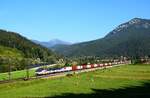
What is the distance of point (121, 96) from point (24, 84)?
87.8 ft

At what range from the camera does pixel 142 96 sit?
55.8m

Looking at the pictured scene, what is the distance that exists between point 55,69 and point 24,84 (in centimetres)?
6145

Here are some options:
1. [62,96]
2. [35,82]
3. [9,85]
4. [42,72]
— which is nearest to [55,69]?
[42,72]

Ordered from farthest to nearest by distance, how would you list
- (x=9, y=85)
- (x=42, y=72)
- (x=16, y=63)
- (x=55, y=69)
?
(x=16, y=63), (x=55, y=69), (x=42, y=72), (x=9, y=85)

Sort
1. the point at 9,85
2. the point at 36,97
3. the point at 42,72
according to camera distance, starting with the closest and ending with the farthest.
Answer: the point at 36,97 → the point at 9,85 → the point at 42,72

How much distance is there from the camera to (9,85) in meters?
74.2

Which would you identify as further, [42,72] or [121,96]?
[42,72]

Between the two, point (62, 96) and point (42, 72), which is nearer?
point (62, 96)

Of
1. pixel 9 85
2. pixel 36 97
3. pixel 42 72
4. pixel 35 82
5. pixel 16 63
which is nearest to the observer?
pixel 36 97

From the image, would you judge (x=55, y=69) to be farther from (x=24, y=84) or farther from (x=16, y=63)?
(x=24, y=84)

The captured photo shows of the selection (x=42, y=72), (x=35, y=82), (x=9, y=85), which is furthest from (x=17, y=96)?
(x=42, y=72)

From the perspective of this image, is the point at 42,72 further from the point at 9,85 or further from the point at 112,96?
the point at 112,96

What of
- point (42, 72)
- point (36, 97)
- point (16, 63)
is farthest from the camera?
A: point (16, 63)

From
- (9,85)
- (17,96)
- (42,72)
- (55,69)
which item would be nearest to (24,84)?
(9,85)
